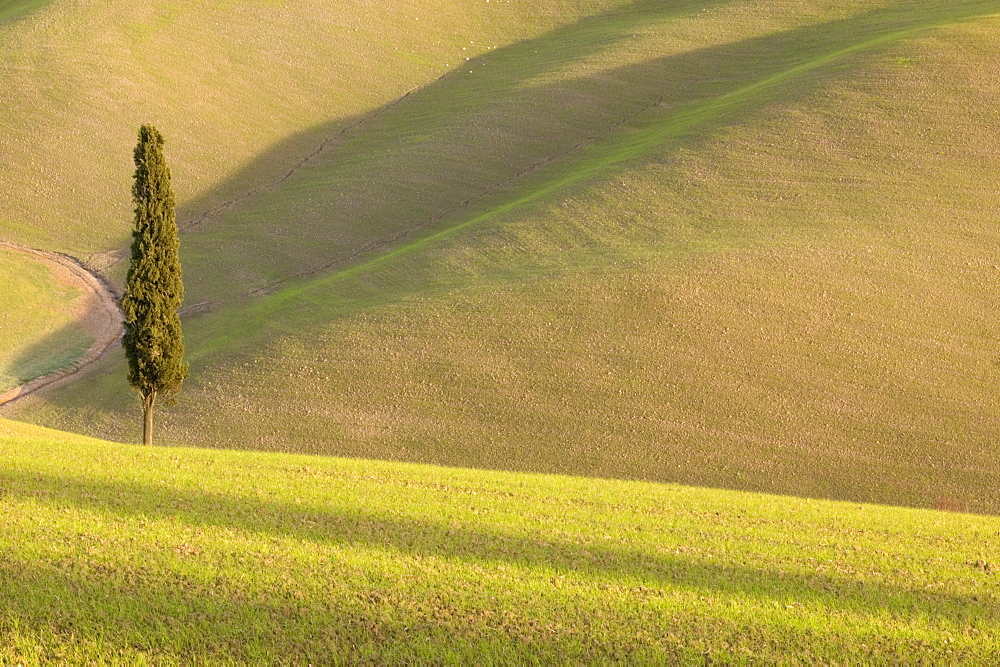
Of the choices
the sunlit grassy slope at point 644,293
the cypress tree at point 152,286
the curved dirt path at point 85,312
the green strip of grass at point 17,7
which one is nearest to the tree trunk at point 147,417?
the cypress tree at point 152,286

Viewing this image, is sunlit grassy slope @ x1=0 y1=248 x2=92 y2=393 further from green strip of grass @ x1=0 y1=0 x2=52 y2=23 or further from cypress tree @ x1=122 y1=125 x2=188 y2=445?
green strip of grass @ x1=0 y1=0 x2=52 y2=23

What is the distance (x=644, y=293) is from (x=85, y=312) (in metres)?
27.1

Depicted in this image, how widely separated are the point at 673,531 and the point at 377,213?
1858 inches

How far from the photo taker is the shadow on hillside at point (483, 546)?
13945mm

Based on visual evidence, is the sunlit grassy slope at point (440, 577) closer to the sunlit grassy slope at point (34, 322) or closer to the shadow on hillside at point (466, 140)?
the sunlit grassy slope at point (34, 322)

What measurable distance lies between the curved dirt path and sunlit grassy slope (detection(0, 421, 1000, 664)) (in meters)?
25.2

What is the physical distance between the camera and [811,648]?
12.0 meters

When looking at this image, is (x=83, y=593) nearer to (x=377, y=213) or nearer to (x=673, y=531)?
(x=673, y=531)

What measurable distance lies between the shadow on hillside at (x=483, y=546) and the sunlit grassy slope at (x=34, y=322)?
27973 mm

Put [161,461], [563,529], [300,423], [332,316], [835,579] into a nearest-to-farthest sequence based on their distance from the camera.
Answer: [835,579]
[563,529]
[161,461]
[300,423]
[332,316]

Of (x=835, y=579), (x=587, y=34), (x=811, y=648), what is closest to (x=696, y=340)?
(x=835, y=579)

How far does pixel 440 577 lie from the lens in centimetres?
1358

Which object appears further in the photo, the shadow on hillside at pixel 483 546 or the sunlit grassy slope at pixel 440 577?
the shadow on hillside at pixel 483 546

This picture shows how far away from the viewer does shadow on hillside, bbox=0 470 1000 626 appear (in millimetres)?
13945
